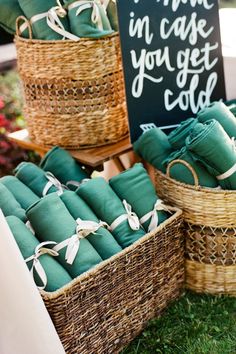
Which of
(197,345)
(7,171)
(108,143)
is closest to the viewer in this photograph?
(197,345)

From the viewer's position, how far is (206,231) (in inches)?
97.5

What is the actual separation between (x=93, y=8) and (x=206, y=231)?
3.50 feet

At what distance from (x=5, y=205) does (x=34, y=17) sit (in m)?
0.87

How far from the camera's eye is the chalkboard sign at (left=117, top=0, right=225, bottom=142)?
2656 millimetres

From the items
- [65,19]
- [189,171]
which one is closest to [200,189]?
[189,171]

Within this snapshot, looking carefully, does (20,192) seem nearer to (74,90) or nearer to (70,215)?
(70,215)

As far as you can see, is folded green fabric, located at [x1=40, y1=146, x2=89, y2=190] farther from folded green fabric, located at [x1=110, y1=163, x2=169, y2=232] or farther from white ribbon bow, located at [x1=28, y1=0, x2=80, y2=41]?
white ribbon bow, located at [x1=28, y1=0, x2=80, y2=41]

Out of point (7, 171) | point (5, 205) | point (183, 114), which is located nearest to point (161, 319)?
point (5, 205)

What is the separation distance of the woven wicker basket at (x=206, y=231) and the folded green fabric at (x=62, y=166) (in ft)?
1.18

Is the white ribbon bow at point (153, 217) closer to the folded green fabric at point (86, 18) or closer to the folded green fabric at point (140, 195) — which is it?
the folded green fabric at point (140, 195)

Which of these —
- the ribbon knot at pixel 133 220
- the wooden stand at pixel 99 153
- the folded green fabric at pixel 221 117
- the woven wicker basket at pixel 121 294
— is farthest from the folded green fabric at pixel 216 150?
the wooden stand at pixel 99 153

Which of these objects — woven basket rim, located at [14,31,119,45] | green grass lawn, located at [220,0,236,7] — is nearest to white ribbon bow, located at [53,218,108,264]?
woven basket rim, located at [14,31,119,45]

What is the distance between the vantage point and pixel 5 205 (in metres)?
2.34

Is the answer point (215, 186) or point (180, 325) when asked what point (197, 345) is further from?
point (215, 186)
